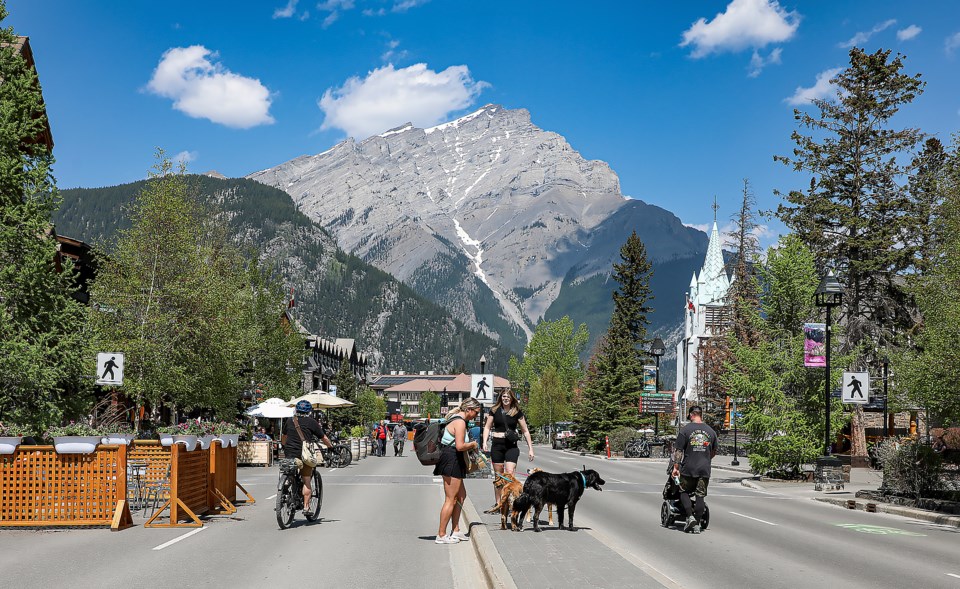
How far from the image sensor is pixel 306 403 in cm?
1429

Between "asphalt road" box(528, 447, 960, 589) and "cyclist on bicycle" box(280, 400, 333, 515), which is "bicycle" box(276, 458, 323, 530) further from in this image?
"asphalt road" box(528, 447, 960, 589)

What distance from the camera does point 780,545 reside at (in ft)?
46.0

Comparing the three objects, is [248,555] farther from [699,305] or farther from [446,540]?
[699,305]

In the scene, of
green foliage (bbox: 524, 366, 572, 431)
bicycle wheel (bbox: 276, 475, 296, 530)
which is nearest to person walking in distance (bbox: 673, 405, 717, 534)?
bicycle wheel (bbox: 276, 475, 296, 530)

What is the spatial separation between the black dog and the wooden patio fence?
6224mm

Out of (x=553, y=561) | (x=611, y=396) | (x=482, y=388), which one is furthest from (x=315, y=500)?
(x=611, y=396)

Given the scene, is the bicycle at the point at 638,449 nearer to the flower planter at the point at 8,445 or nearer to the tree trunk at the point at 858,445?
the tree trunk at the point at 858,445

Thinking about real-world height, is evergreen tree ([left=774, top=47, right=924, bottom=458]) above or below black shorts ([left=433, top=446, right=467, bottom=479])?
above

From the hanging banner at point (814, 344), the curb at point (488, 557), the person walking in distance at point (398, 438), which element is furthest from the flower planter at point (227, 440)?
the person walking in distance at point (398, 438)

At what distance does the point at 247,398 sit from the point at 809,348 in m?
33.2

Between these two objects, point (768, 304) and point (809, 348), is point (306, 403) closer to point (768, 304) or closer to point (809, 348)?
point (809, 348)

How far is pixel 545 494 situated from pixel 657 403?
44642 millimetres

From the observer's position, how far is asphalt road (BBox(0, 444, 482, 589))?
969 centimetres

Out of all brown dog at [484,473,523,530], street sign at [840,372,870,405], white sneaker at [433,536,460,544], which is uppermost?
street sign at [840,372,870,405]
